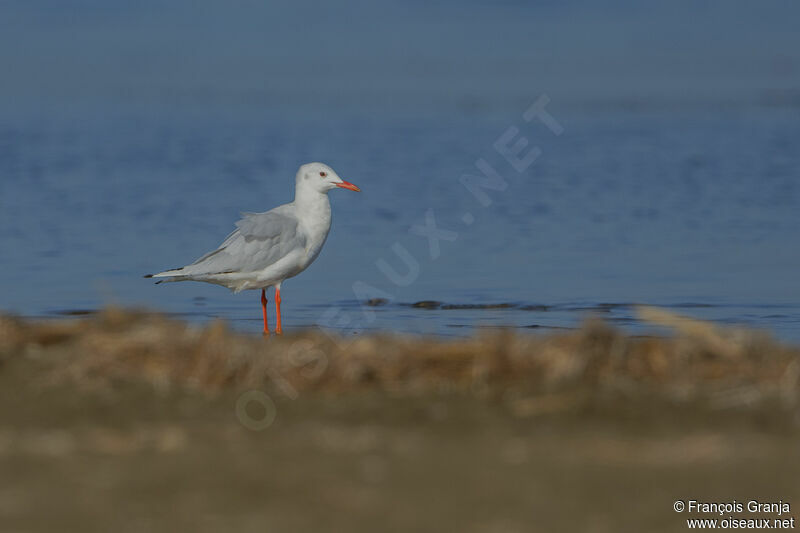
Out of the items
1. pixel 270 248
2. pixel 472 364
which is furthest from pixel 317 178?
pixel 472 364

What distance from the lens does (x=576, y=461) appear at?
522 cm

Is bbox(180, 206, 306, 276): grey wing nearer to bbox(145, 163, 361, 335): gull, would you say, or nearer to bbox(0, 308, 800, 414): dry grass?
bbox(145, 163, 361, 335): gull

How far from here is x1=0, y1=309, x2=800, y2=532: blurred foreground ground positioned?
188 inches

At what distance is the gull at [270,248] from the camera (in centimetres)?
994

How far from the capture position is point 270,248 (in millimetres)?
9938

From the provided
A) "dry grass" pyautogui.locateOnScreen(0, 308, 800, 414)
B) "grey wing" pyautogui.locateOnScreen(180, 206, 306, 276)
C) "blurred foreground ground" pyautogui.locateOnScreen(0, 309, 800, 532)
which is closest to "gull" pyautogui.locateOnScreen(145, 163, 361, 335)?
"grey wing" pyautogui.locateOnScreen(180, 206, 306, 276)

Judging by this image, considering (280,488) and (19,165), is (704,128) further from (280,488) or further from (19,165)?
(280,488)

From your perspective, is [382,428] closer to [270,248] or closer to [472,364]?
[472,364]

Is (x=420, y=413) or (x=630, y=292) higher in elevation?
(x=630, y=292)

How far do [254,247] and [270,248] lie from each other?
12 centimetres

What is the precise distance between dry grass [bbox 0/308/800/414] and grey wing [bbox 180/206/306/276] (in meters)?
3.16

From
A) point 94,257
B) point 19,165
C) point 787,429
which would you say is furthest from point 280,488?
point 19,165

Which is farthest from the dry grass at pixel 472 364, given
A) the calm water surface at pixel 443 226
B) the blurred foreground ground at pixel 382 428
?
the calm water surface at pixel 443 226

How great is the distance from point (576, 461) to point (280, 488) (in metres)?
1.12
